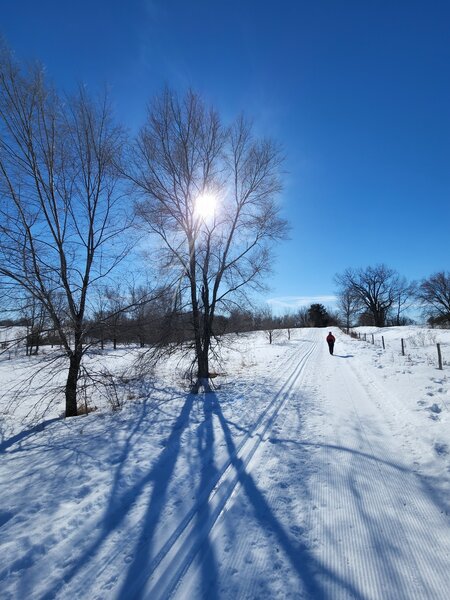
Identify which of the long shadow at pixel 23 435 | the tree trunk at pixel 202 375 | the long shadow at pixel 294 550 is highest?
the tree trunk at pixel 202 375

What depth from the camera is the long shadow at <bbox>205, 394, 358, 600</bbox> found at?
219cm

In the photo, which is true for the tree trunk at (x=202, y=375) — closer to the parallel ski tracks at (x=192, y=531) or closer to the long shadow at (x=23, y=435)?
the long shadow at (x=23, y=435)

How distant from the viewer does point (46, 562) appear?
8.11ft

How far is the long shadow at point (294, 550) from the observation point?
2.19 metres

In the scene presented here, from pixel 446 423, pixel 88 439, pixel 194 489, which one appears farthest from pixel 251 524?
pixel 446 423

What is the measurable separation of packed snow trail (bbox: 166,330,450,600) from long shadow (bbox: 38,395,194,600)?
1.32 ft

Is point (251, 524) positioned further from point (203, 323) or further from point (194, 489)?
point (203, 323)

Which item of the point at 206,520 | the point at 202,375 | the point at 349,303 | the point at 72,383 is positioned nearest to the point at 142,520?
the point at 206,520

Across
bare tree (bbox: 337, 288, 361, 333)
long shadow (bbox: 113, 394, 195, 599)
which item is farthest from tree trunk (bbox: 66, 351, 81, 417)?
bare tree (bbox: 337, 288, 361, 333)

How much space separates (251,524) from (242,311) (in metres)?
8.56

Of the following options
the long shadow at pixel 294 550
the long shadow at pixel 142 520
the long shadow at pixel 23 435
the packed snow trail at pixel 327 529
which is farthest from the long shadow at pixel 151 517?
the long shadow at pixel 23 435

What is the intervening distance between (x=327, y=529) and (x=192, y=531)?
1.36 meters

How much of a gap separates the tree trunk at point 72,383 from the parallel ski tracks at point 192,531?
497 centimetres

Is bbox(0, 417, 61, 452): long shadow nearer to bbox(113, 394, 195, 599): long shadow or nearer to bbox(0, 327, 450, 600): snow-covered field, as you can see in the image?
bbox(0, 327, 450, 600): snow-covered field
